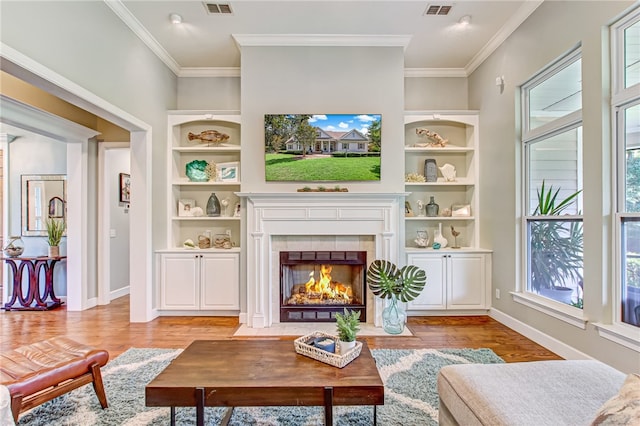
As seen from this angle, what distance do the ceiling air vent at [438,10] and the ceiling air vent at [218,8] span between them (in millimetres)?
2013

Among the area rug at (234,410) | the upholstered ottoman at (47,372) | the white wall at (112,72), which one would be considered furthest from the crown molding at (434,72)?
the upholstered ottoman at (47,372)

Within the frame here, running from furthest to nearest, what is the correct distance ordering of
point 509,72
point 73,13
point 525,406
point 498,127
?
point 498,127
point 509,72
point 73,13
point 525,406

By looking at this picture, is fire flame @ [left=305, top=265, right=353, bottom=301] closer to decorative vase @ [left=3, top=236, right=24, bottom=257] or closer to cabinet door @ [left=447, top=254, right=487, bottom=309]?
cabinet door @ [left=447, top=254, right=487, bottom=309]

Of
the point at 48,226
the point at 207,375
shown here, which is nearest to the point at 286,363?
the point at 207,375

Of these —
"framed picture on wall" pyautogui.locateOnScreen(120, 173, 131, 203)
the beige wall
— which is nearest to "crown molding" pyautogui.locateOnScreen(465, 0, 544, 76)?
the beige wall

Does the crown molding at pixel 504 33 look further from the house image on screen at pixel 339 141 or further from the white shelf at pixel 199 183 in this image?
the white shelf at pixel 199 183

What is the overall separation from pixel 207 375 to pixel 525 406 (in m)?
1.47

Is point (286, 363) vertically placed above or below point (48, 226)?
below

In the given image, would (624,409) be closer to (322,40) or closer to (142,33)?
(322,40)

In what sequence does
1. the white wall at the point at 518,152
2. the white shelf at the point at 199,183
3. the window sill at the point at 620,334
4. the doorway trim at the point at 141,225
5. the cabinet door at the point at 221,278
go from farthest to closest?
the white shelf at the point at 199,183, the cabinet door at the point at 221,278, the doorway trim at the point at 141,225, the white wall at the point at 518,152, the window sill at the point at 620,334

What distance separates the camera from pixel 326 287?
4.16 m

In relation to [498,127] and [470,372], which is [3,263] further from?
[498,127]

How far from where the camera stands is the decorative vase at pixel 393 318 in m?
3.67

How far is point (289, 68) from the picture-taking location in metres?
4.04
